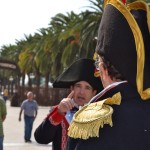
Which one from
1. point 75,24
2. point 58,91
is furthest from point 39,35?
point 75,24

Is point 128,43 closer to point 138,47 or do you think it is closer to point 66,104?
point 138,47

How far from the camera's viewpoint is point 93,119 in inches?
75.3

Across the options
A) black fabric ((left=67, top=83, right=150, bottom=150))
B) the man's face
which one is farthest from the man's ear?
the man's face

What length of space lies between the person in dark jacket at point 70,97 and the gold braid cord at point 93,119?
122cm

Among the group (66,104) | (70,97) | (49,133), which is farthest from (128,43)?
(49,133)

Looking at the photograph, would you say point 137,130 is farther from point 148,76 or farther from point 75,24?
point 75,24

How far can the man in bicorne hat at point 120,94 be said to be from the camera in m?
1.88

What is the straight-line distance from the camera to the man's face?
3617 mm

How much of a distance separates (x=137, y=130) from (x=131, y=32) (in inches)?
16.9

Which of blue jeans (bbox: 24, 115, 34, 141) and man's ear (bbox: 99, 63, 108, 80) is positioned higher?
man's ear (bbox: 99, 63, 108, 80)

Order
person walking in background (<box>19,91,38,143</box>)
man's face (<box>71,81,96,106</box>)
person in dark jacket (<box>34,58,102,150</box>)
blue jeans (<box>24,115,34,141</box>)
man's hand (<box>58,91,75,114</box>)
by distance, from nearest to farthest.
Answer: man's hand (<box>58,91,75,114</box>) → person in dark jacket (<box>34,58,102,150</box>) → man's face (<box>71,81,96,106</box>) → person walking in background (<box>19,91,38,143</box>) → blue jeans (<box>24,115,34,141</box>)

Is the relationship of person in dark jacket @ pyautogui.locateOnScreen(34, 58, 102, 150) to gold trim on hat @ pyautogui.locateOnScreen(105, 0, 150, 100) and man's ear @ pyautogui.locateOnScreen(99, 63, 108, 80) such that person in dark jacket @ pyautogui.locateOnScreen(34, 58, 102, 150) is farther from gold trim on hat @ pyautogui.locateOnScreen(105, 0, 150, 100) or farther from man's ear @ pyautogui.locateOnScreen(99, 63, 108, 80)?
gold trim on hat @ pyautogui.locateOnScreen(105, 0, 150, 100)

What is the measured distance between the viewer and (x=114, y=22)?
2062mm

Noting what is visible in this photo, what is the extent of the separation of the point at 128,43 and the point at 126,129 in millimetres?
376
